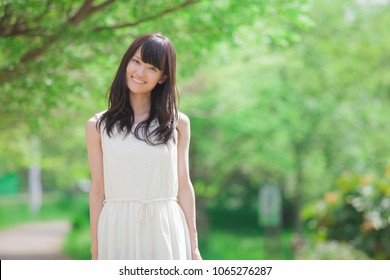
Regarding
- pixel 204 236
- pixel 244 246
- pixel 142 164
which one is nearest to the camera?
pixel 142 164

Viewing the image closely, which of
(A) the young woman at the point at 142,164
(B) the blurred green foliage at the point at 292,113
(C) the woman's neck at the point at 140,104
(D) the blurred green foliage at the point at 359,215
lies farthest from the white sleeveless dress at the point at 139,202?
(D) the blurred green foliage at the point at 359,215

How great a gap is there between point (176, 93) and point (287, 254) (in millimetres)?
19511

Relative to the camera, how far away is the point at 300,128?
19.7 metres

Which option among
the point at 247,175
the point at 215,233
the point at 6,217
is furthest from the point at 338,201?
the point at 6,217

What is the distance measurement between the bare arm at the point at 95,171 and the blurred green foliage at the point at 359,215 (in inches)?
333

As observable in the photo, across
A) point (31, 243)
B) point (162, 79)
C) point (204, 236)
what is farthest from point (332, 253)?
point (31, 243)

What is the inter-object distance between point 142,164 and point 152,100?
0.34 meters

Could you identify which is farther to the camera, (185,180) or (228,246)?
(228,246)

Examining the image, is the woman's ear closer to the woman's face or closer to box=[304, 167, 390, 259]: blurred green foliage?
the woman's face

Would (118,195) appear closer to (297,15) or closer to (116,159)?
(116,159)

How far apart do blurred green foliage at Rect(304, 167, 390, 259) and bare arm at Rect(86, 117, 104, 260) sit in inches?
333

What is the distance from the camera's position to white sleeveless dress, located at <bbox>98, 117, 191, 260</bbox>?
3.51m

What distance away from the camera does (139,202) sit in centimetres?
354

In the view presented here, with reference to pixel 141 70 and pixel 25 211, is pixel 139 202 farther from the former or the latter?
pixel 25 211
